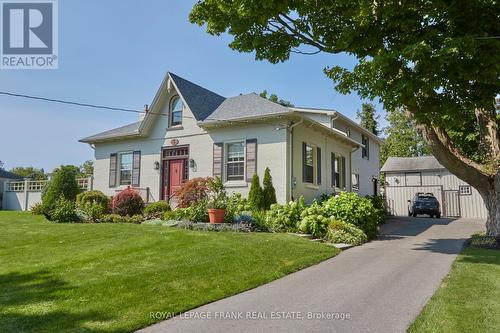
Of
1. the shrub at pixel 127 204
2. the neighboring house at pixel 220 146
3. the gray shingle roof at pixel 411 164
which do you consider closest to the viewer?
the neighboring house at pixel 220 146

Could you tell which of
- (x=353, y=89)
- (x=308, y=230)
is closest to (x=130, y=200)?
(x=308, y=230)

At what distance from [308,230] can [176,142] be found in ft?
25.5

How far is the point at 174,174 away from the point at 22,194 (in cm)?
1239

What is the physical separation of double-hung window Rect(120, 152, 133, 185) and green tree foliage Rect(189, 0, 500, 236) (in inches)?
386

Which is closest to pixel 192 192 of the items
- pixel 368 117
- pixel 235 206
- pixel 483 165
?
pixel 235 206

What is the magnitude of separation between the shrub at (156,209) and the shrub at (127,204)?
0.39m

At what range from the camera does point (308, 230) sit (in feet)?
38.9

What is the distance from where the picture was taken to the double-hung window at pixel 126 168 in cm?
1845

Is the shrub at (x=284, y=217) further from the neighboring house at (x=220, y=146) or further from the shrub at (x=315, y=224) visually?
the neighboring house at (x=220, y=146)

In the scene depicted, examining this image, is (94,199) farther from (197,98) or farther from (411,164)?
(411,164)

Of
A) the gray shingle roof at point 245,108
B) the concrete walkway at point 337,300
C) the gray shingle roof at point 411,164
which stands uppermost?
the gray shingle roof at point 245,108

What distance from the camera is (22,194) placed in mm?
23359

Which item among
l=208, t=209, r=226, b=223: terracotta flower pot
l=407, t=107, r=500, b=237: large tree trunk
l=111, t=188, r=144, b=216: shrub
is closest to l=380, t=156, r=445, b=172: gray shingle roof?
l=407, t=107, r=500, b=237: large tree trunk

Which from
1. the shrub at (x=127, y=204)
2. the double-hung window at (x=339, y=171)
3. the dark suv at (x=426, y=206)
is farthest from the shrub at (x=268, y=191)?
the dark suv at (x=426, y=206)
